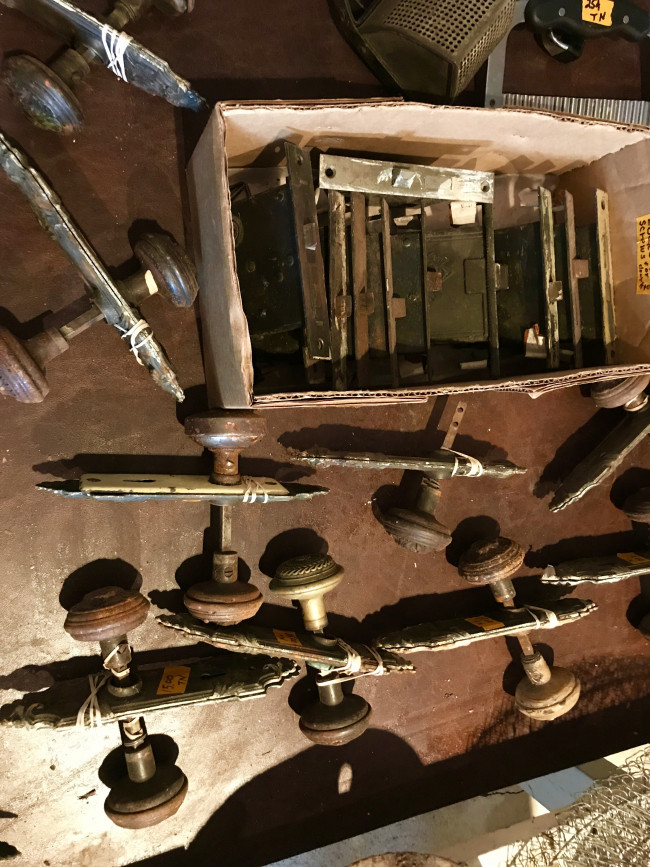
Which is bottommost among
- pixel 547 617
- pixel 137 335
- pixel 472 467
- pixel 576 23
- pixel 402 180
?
pixel 547 617

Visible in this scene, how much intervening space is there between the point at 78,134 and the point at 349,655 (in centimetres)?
195

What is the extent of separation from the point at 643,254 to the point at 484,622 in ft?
4.83

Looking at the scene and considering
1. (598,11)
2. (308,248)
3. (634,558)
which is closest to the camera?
(308,248)

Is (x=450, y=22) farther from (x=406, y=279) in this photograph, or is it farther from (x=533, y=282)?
(x=533, y=282)

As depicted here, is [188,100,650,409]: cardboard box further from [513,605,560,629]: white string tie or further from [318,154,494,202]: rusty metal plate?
[513,605,560,629]: white string tie

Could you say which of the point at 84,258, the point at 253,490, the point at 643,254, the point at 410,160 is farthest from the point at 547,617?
the point at 84,258

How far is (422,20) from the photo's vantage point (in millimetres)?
1793

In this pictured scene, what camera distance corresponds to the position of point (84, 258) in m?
1.60

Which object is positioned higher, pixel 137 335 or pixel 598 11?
pixel 598 11

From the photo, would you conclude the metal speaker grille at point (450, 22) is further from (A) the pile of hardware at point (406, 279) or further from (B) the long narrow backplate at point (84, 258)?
(B) the long narrow backplate at point (84, 258)

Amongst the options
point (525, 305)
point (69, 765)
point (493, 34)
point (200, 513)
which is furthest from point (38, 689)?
point (493, 34)

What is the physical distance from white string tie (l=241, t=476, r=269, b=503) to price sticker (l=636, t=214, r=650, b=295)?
4.96 feet

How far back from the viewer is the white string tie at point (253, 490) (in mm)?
1882

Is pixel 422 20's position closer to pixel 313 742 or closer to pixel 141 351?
pixel 141 351
